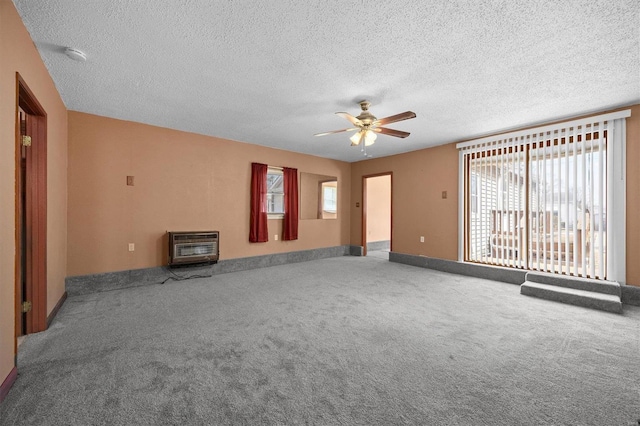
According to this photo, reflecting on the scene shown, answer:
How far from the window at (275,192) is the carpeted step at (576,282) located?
16.2 ft

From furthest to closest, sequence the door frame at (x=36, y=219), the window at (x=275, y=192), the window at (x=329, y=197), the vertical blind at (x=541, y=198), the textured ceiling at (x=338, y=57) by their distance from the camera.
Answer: the window at (x=329, y=197) → the window at (x=275, y=192) → the vertical blind at (x=541, y=198) → the door frame at (x=36, y=219) → the textured ceiling at (x=338, y=57)

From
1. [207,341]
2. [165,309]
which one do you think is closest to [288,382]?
[207,341]

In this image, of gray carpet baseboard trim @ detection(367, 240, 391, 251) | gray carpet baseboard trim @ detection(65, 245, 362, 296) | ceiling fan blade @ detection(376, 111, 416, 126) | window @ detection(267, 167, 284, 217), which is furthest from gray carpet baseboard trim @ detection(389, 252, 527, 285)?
ceiling fan blade @ detection(376, 111, 416, 126)

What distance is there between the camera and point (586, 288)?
374 cm

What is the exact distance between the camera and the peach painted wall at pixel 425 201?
221 inches

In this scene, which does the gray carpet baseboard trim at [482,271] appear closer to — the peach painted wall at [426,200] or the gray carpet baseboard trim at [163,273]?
the peach painted wall at [426,200]

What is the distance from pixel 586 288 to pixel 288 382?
14.5ft

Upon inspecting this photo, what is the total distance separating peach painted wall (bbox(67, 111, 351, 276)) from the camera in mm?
3916

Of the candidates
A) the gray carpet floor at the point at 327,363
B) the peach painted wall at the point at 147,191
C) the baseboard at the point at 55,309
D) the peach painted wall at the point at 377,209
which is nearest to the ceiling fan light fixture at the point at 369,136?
the gray carpet floor at the point at 327,363

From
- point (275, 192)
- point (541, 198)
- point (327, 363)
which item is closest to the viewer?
point (327, 363)

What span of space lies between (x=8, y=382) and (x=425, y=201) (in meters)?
6.39

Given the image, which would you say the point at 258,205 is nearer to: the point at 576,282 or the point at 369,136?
the point at 369,136

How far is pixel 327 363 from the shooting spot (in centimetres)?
205

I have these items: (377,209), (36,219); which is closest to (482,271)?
(377,209)
